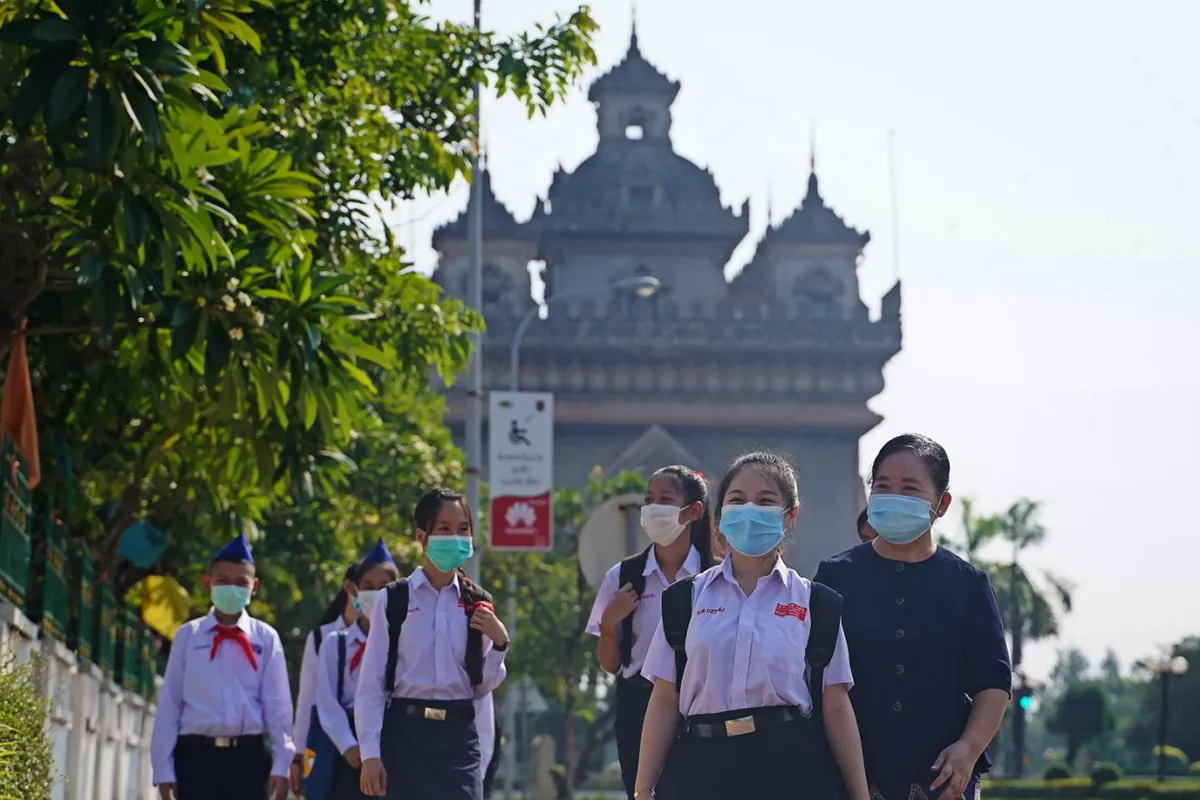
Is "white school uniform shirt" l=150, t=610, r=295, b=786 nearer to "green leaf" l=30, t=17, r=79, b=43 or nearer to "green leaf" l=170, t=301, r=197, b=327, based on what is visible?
"green leaf" l=170, t=301, r=197, b=327

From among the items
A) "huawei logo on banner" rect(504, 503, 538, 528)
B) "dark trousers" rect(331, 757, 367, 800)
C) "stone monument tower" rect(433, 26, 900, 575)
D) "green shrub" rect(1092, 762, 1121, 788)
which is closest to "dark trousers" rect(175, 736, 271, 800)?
"dark trousers" rect(331, 757, 367, 800)

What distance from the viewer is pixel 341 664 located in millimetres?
10914

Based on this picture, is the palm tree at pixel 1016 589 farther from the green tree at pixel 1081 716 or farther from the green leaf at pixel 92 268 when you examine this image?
the green leaf at pixel 92 268

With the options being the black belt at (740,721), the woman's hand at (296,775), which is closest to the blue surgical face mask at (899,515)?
the black belt at (740,721)

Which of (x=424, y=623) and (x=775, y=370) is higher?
(x=775, y=370)

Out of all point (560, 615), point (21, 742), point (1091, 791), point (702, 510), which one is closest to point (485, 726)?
point (702, 510)

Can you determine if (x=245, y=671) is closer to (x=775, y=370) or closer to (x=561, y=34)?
(x=561, y=34)

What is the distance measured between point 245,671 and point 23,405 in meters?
3.21

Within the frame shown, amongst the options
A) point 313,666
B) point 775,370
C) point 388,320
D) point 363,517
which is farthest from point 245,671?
point 775,370

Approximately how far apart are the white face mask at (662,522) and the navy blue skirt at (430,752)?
106 cm

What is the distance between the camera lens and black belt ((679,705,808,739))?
6.20 m

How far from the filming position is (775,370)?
66.2 m

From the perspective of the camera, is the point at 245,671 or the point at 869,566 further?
the point at 245,671

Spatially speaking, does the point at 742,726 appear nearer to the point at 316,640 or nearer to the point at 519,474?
the point at 316,640
